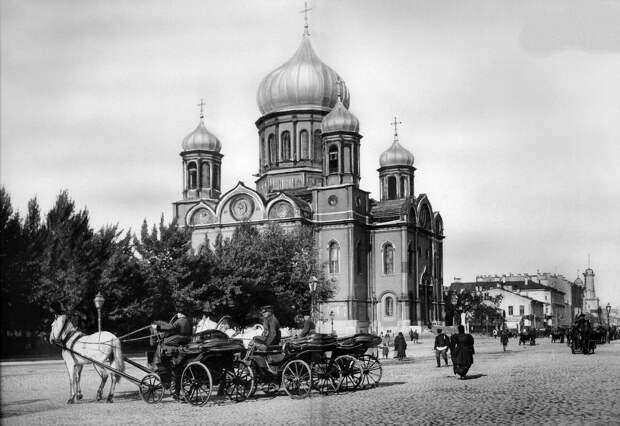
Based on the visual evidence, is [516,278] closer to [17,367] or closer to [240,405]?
[17,367]

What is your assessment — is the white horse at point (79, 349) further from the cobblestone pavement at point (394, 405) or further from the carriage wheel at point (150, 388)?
the carriage wheel at point (150, 388)

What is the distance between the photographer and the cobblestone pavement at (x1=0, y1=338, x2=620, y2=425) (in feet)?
40.2

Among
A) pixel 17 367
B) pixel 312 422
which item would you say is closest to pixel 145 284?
pixel 17 367

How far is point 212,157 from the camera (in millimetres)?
69562

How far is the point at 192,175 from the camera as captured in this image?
69.4 m

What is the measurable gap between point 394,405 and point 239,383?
10.00 feet

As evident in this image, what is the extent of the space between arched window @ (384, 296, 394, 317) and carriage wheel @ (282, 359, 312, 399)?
50.6m

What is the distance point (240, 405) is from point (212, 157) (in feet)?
184

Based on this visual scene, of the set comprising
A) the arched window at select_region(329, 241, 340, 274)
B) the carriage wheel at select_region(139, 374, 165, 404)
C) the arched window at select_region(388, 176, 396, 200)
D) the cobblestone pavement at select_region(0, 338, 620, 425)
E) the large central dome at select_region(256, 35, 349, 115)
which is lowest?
the cobblestone pavement at select_region(0, 338, 620, 425)

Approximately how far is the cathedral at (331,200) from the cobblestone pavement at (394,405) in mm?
42320

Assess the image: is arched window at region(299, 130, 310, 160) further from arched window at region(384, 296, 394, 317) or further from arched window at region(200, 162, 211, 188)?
arched window at region(384, 296, 394, 317)

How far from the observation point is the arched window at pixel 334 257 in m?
63.5

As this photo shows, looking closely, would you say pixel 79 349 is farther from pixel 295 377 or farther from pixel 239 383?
pixel 295 377

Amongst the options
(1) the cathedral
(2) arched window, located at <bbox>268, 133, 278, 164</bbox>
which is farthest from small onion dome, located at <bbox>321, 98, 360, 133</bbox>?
(2) arched window, located at <bbox>268, 133, 278, 164</bbox>
